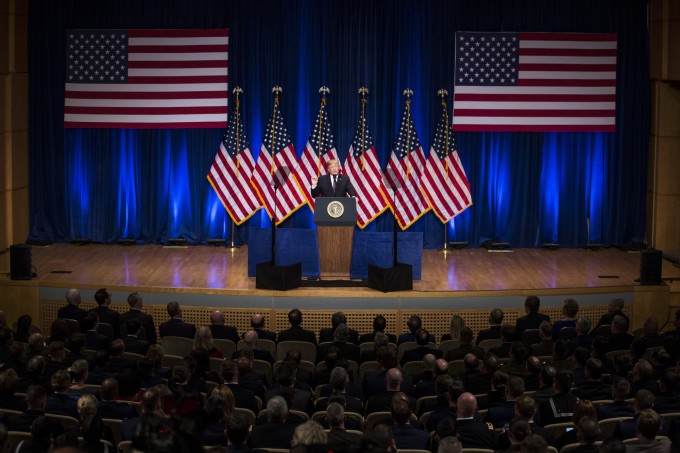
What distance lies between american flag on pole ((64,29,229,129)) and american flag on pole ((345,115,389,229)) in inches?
109

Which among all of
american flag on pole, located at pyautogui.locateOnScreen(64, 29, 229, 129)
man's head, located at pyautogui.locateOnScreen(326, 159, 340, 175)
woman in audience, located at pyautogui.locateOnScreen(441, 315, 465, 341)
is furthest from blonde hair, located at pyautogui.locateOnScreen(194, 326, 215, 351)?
american flag on pole, located at pyautogui.locateOnScreen(64, 29, 229, 129)

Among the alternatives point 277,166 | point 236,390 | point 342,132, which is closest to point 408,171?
point 342,132

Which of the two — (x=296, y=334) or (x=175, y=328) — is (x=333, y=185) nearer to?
(x=296, y=334)

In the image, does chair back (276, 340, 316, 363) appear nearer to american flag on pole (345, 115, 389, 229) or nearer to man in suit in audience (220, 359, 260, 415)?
man in suit in audience (220, 359, 260, 415)

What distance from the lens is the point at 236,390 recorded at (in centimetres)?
1009

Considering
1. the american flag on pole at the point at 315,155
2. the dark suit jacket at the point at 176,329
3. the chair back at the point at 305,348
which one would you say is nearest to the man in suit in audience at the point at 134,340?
the dark suit jacket at the point at 176,329

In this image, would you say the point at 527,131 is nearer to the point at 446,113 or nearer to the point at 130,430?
the point at 446,113

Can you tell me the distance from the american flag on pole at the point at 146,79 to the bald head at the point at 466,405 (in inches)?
492

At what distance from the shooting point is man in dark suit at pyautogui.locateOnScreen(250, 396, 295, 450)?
8617mm

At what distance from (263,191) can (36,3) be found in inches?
229

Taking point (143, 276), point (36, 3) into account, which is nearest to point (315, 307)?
point (143, 276)

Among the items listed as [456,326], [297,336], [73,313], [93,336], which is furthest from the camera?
[73,313]

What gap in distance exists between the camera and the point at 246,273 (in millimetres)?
17656

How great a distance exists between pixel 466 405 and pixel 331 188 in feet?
29.1
